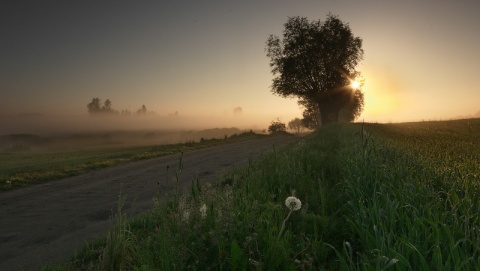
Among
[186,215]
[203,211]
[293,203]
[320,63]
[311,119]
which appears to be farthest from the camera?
Answer: [311,119]

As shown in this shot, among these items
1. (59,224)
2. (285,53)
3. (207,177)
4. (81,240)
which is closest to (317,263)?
(81,240)

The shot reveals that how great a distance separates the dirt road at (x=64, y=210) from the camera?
674cm

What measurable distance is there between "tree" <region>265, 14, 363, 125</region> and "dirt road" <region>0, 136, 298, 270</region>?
40.3m

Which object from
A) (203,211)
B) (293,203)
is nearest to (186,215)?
(203,211)

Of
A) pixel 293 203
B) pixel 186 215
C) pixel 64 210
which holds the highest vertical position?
pixel 293 203

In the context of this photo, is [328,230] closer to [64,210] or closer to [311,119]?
[64,210]

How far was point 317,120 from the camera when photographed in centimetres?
8744

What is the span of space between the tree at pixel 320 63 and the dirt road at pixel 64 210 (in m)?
40.3

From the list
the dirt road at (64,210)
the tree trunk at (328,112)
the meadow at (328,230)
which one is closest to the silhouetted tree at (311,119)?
the tree trunk at (328,112)

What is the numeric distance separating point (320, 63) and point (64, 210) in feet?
161

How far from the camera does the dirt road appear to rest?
6.74 metres

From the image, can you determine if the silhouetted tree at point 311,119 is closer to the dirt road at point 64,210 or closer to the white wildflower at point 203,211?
the dirt road at point 64,210

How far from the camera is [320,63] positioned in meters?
54.3

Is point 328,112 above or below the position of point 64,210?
above
